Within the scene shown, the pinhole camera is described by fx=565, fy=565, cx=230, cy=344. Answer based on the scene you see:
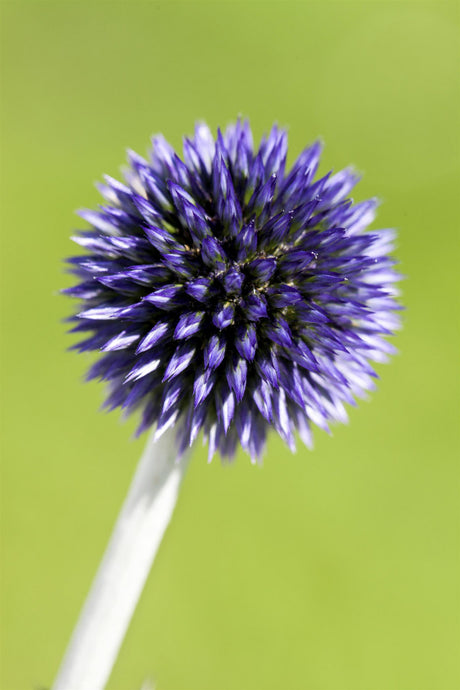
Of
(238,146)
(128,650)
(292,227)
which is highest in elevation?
(238,146)

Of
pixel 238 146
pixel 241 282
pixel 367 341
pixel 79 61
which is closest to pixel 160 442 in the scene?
pixel 241 282

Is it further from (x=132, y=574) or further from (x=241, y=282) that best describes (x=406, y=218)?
(x=132, y=574)

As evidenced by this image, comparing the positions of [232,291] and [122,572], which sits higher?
[232,291]

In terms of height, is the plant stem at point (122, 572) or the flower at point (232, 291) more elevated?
the flower at point (232, 291)

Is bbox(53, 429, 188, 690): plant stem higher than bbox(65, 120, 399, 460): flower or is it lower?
lower
